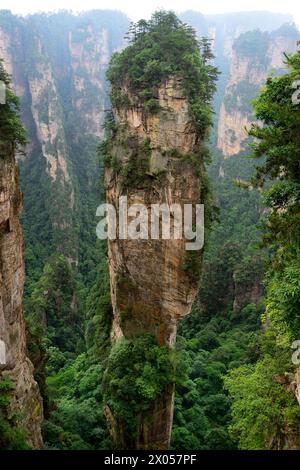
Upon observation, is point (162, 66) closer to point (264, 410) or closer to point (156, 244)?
point (156, 244)

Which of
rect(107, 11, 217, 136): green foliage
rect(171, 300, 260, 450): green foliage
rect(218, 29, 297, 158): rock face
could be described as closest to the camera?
rect(107, 11, 217, 136): green foliage

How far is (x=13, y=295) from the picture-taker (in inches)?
651

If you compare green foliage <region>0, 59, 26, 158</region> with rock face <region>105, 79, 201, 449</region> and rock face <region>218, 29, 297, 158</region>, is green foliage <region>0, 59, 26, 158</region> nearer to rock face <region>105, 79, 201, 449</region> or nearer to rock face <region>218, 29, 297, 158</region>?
rock face <region>105, 79, 201, 449</region>

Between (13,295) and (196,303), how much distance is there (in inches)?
1014

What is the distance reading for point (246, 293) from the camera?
37.1m

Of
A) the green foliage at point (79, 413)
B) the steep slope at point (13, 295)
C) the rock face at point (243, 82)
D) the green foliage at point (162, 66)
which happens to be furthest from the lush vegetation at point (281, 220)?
the rock face at point (243, 82)

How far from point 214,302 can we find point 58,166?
36.9 meters

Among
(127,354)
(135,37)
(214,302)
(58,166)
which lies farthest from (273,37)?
(127,354)

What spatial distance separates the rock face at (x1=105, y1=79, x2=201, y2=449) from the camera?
18.8 m

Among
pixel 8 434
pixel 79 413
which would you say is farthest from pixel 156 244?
pixel 8 434

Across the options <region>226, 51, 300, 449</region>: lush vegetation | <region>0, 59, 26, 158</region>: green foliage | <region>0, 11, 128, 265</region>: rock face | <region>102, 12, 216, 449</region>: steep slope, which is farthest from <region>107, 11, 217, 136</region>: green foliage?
<region>0, 11, 128, 265</region>: rock face

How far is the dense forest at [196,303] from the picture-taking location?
36.3 feet

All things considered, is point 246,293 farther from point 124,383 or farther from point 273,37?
point 273,37

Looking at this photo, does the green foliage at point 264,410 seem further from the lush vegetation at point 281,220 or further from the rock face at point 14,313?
the rock face at point 14,313
